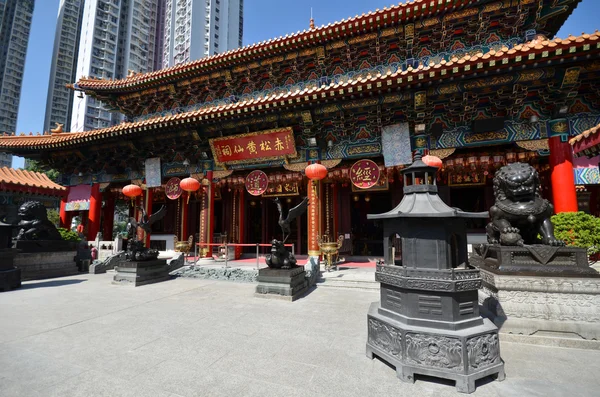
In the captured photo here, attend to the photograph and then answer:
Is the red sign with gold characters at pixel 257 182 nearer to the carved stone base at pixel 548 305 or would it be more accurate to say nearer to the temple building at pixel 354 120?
the temple building at pixel 354 120

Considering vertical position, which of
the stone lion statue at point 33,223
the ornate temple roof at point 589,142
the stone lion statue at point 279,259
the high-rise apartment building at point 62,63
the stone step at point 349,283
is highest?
the high-rise apartment building at point 62,63

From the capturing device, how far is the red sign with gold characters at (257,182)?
8859mm

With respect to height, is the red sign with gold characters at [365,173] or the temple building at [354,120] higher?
the temple building at [354,120]

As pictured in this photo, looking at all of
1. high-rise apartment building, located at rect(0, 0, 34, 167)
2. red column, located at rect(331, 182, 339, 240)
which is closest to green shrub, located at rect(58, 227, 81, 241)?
red column, located at rect(331, 182, 339, 240)

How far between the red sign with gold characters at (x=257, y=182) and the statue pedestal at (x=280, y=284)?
393 centimetres

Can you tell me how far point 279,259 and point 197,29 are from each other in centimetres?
6001

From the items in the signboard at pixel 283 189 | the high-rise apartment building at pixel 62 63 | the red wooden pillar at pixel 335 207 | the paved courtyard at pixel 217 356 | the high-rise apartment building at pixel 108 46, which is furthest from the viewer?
the high-rise apartment building at pixel 62 63

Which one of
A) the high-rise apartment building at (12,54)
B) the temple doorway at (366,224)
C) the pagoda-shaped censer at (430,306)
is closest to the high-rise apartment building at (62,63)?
the high-rise apartment building at (12,54)

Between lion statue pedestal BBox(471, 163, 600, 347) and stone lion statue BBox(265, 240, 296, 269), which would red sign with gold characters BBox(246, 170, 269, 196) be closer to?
stone lion statue BBox(265, 240, 296, 269)

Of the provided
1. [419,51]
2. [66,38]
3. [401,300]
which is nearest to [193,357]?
[401,300]

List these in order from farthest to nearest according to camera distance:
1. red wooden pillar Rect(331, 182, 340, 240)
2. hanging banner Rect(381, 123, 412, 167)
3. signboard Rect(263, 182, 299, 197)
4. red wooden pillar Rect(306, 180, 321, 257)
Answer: signboard Rect(263, 182, 299, 197) < red wooden pillar Rect(331, 182, 340, 240) < red wooden pillar Rect(306, 180, 321, 257) < hanging banner Rect(381, 123, 412, 167)

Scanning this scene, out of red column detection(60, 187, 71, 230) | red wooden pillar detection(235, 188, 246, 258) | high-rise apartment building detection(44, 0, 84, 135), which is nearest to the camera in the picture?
red wooden pillar detection(235, 188, 246, 258)

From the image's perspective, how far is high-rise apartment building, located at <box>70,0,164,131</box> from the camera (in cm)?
4206

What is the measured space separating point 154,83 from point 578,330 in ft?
47.9
